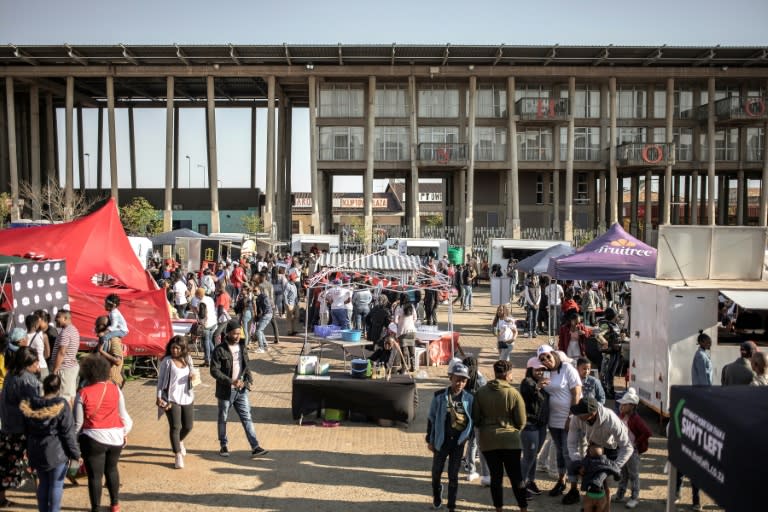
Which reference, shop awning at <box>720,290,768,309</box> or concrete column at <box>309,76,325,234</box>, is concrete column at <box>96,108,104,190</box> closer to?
concrete column at <box>309,76,325,234</box>

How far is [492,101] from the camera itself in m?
48.5

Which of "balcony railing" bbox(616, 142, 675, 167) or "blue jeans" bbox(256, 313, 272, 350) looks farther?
"balcony railing" bbox(616, 142, 675, 167)

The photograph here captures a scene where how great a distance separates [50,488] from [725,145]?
5296 cm

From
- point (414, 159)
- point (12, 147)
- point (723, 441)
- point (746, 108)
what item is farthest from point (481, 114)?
point (723, 441)

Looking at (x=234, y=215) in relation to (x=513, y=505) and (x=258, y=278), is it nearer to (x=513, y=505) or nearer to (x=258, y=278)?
(x=258, y=278)

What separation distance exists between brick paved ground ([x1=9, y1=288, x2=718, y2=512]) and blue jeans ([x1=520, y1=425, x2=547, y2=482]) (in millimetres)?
375

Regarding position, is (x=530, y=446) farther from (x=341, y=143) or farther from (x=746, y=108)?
(x=746, y=108)

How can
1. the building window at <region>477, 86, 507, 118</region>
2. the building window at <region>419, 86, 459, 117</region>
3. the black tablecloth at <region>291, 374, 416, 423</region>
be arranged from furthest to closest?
the building window at <region>477, 86, 507, 118</region>, the building window at <region>419, 86, 459, 117</region>, the black tablecloth at <region>291, 374, 416, 423</region>

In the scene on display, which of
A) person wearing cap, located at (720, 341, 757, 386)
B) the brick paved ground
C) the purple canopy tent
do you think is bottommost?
the brick paved ground

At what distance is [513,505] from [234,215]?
53.1m

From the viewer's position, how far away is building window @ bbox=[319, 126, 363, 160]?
48.2m

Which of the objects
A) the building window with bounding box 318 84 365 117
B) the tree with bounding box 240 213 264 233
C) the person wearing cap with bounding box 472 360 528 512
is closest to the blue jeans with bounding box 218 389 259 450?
the person wearing cap with bounding box 472 360 528 512

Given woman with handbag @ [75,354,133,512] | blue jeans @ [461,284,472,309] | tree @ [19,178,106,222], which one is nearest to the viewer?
woman with handbag @ [75,354,133,512]

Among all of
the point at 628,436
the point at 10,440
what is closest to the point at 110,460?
the point at 10,440
